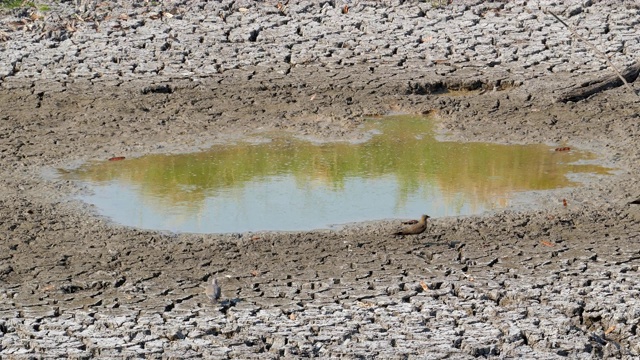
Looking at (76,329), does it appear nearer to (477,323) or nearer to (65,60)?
(477,323)

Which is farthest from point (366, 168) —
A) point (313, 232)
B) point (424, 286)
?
point (424, 286)

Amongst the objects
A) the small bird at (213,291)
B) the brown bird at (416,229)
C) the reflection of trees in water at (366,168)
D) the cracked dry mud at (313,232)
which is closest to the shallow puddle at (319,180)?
the reflection of trees in water at (366,168)

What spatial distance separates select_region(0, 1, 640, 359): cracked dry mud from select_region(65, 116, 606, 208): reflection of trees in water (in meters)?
0.24

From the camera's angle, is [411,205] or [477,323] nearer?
[477,323]

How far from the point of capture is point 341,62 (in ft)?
33.6

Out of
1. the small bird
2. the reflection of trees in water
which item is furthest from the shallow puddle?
the small bird

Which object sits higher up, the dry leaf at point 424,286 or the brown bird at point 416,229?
the brown bird at point 416,229

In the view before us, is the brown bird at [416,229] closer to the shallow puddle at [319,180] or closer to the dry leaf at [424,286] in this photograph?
the shallow puddle at [319,180]

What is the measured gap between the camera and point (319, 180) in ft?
26.2

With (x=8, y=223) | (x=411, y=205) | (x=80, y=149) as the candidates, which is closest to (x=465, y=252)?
(x=411, y=205)

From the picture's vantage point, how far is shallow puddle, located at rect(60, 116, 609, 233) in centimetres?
731

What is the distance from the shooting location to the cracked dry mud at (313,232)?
548cm

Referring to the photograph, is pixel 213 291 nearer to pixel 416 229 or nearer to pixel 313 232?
pixel 313 232

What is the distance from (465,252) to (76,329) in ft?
6.99
